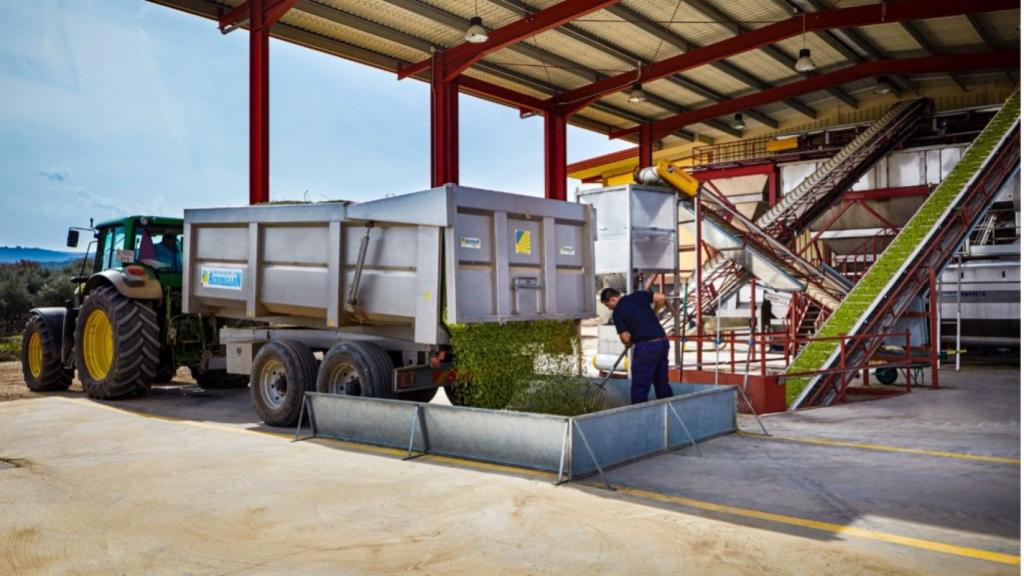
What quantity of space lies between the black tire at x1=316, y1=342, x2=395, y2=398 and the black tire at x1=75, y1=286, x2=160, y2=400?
3585mm

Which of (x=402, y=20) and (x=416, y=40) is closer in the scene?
(x=402, y=20)

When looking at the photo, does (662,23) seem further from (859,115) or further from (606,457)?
(606,457)

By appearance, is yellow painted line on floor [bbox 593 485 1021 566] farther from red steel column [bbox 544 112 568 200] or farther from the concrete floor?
red steel column [bbox 544 112 568 200]

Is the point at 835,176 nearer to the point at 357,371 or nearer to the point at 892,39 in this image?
the point at 892,39

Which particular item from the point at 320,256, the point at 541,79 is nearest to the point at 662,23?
the point at 541,79

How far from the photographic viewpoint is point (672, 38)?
21.7 m

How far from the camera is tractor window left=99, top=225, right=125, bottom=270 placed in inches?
469

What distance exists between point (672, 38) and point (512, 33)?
15.6 feet

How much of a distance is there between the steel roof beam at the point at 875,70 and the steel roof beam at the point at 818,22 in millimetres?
3853

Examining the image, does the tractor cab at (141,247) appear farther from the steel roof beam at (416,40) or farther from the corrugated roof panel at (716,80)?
the corrugated roof panel at (716,80)

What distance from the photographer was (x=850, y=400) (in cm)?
1218

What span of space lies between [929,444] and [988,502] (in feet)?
8.25

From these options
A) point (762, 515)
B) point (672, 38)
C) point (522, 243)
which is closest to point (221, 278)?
point (522, 243)

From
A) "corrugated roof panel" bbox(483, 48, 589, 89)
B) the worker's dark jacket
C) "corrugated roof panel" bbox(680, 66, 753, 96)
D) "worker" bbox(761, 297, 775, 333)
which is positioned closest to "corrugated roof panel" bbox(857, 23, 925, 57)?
"corrugated roof panel" bbox(680, 66, 753, 96)
